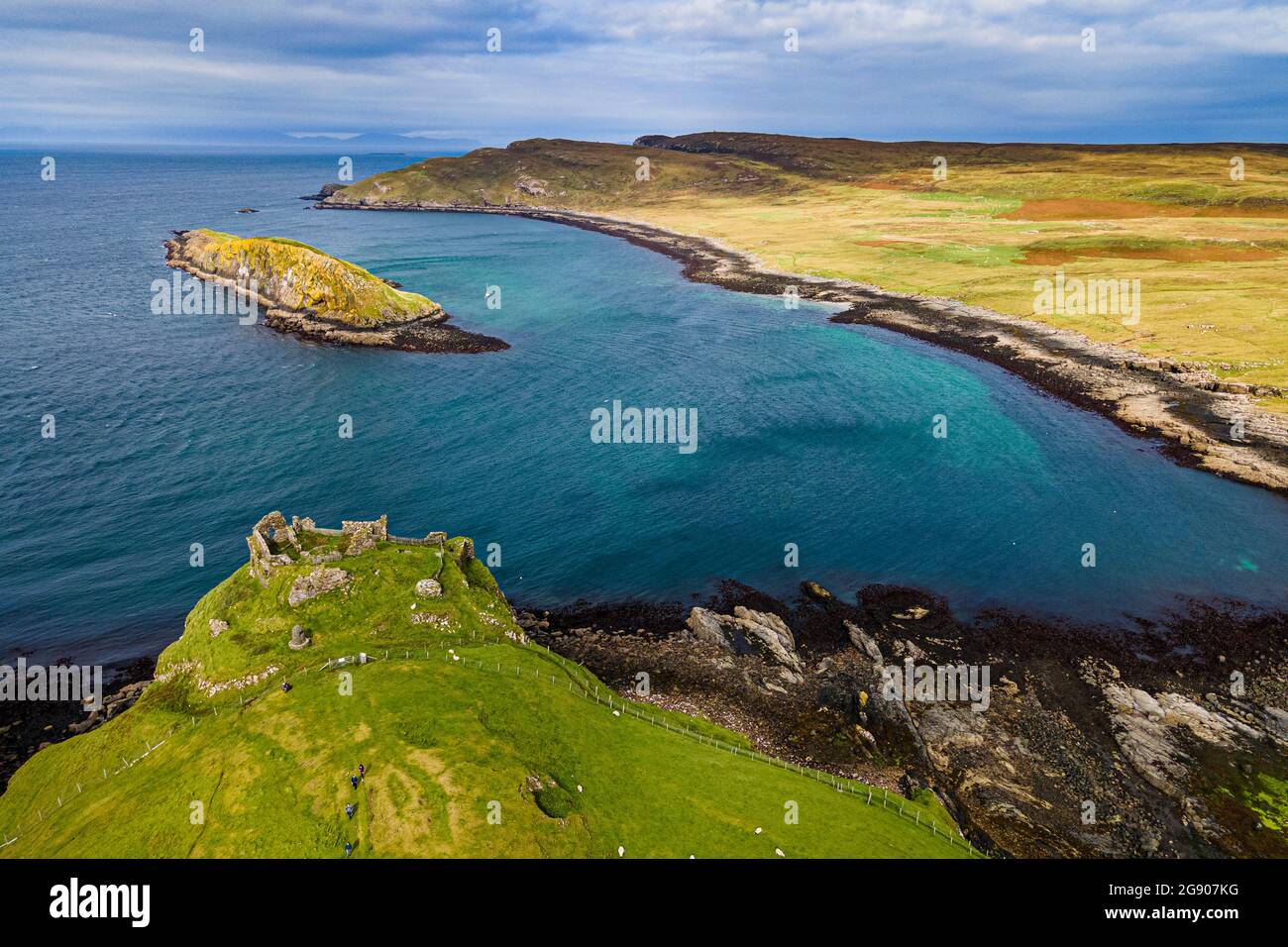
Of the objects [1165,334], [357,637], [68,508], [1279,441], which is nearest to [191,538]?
[68,508]

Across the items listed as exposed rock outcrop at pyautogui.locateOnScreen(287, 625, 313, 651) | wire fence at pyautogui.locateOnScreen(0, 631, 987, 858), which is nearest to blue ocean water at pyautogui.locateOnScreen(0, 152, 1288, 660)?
wire fence at pyautogui.locateOnScreen(0, 631, 987, 858)

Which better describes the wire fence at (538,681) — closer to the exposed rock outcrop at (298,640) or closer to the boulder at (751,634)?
the exposed rock outcrop at (298,640)

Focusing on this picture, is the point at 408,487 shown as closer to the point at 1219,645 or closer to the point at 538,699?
the point at 538,699

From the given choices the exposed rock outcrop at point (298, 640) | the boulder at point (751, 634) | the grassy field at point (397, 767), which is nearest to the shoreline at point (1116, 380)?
the boulder at point (751, 634)

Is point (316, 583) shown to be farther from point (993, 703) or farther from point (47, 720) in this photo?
point (993, 703)

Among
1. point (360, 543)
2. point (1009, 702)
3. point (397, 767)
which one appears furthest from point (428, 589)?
point (1009, 702)

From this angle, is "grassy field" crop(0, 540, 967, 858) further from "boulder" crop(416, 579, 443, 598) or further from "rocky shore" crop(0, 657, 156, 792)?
"rocky shore" crop(0, 657, 156, 792)
